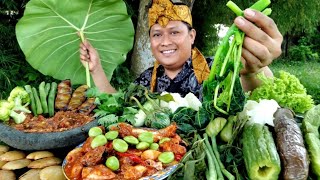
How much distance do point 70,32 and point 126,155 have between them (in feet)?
5.53

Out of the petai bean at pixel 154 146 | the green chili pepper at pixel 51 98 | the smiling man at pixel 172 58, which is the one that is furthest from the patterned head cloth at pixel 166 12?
the petai bean at pixel 154 146

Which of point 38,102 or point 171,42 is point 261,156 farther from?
point 171,42

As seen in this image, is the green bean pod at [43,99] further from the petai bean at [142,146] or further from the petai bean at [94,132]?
the petai bean at [142,146]

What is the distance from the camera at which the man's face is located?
2.85m

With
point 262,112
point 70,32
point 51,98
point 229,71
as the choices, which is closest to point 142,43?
point 70,32

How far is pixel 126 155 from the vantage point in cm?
171

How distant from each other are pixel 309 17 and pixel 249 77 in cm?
720

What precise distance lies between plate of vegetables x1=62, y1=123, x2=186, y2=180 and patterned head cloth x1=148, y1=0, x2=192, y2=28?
1.14m

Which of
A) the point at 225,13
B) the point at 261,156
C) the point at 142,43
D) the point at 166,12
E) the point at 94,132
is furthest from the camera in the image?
the point at 225,13

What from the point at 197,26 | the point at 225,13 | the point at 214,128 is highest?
the point at 225,13

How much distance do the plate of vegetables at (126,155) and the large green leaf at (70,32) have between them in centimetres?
140

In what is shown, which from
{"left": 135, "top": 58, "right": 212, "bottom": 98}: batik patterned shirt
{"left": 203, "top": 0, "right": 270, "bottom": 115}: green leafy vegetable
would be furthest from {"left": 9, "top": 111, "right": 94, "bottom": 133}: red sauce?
{"left": 135, "top": 58, "right": 212, "bottom": 98}: batik patterned shirt

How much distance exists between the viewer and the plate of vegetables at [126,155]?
1.62 meters

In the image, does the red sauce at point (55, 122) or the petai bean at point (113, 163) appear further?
the red sauce at point (55, 122)
